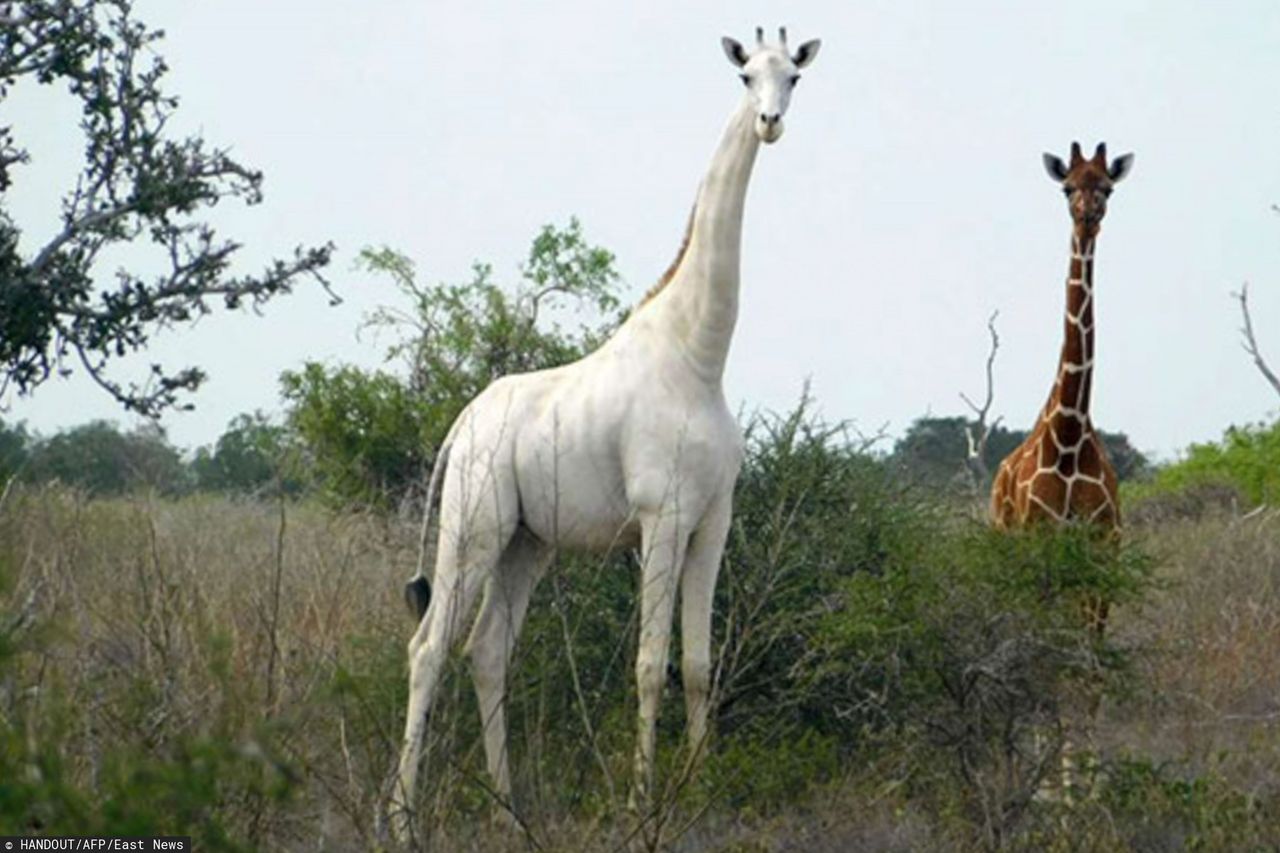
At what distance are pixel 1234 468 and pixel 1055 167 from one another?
14496 millimetres

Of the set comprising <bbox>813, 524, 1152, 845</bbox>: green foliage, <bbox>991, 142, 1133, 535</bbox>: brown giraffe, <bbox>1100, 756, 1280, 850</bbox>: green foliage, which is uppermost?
<bbox>991, 142, 1133, 535</bbox>: brown giraffe

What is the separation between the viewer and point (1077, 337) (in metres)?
10.6

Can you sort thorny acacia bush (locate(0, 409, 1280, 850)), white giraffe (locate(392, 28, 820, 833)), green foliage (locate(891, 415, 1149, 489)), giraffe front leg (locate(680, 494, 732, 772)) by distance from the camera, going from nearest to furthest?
thorny acacia bush (locate(0, 409, 1280, 850))
white giraffe (locate(392, 28, 820, 833))
giraffe front leg (locate(680, 494, 732, 772))
green foliage (locate(891, 415, 1149, 489))

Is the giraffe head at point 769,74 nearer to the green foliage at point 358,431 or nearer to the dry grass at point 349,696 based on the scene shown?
the dry grass at point 349,696

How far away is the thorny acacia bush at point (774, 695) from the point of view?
676cm

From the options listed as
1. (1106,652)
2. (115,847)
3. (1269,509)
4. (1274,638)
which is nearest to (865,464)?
(1106,652)

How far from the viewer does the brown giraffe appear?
32.9ft

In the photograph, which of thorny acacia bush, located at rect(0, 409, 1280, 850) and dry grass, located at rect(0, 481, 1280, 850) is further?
thorny acacia bush, located at rect(0, 409, 1280, 850)

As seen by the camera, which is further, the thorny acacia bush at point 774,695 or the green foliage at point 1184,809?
the green foliage at point 1184,809

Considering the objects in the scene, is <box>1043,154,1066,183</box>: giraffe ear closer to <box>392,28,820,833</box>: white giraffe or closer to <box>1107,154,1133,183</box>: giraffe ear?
<box>1107,154,1133,183</box>: giraffe ear

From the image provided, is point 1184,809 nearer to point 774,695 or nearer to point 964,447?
point 774,695

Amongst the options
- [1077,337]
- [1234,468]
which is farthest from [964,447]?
[1077,337]

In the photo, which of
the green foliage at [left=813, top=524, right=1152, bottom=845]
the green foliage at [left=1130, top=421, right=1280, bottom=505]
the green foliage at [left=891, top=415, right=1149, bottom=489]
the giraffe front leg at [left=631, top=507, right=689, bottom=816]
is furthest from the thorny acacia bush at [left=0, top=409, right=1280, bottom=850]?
the green foliage at [left=891, top=415, right=1149, bottom=489]

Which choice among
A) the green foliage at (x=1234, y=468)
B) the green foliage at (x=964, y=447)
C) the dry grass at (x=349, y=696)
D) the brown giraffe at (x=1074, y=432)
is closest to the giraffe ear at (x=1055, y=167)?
the brown giraffe at (x=1074, y=432)
